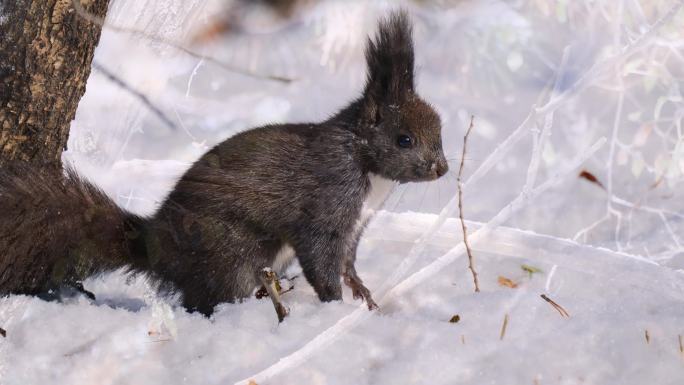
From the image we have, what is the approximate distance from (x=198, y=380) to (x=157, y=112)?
29.9 inches

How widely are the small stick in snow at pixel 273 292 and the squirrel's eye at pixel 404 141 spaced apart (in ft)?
1.55

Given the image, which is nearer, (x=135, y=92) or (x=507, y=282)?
(x=135, y=92)

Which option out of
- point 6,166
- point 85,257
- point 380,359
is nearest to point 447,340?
point 380,359

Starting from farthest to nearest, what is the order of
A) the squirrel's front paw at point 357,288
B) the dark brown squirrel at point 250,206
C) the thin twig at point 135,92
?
the squirrel's front paw at point 357,288 < the thin twig at point 135,92 < the dark brown squirrel at point 250,206

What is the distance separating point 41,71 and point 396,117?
0.87 metres

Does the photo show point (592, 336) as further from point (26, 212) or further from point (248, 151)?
point (26, 212)

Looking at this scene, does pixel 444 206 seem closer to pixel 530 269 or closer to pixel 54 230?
pixel 530 269

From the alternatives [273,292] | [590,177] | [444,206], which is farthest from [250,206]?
[590,177]

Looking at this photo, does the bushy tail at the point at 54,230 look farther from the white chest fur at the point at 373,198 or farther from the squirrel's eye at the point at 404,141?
the squirrel's eye at the point at 404,141

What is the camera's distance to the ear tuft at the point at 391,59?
6.86 feet

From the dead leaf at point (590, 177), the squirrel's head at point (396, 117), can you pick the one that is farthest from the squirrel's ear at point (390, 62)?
the dead leaf at point (590, 177)

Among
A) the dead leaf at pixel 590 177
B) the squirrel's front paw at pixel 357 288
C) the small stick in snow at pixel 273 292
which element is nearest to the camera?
the small stick in snow at pixel 273 292

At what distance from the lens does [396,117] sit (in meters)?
2.12

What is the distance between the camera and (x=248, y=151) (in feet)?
6.77
